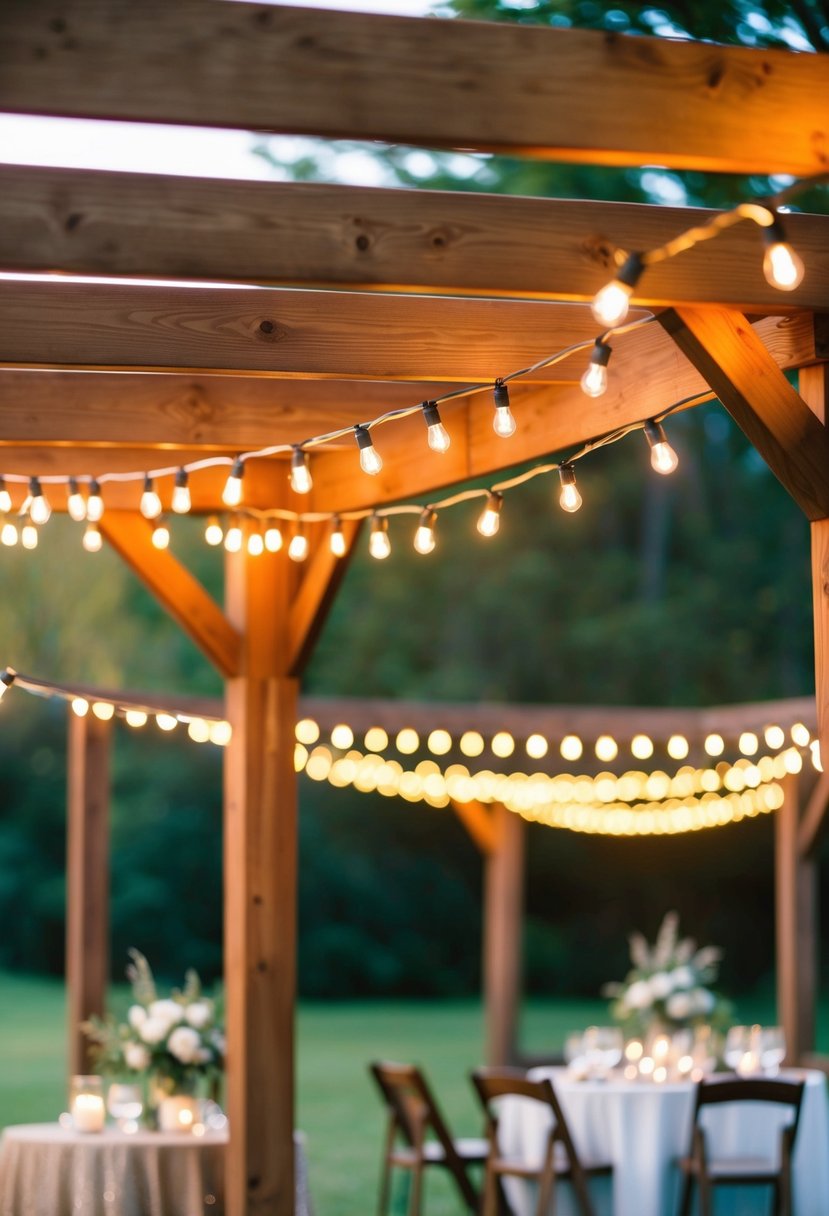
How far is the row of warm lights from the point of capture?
727 cm

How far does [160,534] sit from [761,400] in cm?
218

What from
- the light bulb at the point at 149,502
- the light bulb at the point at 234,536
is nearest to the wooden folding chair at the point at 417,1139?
the light bulb at the point at 234,536

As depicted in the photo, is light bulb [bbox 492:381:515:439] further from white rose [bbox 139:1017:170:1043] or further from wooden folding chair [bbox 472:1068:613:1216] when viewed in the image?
wooden folding chair [bbox 472:1068:613:1216]

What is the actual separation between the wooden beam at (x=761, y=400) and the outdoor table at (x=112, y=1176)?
3.15 meters

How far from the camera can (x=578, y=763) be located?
8664 millimetres

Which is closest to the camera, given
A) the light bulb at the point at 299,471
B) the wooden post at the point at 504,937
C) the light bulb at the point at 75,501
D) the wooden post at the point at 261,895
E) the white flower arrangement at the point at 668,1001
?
the light bulb at the point at 299,471

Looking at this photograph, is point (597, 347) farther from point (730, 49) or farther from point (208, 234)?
point (208, 234)

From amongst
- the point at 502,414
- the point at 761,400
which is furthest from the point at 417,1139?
the point at 761,400

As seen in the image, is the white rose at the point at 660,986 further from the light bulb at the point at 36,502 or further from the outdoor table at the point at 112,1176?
the light bulb at the point at 36,502

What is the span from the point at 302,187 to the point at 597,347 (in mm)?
669

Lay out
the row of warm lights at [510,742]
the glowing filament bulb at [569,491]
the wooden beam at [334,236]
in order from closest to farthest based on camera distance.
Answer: the wooden beam at [334,236]
the glowing filament bulb at [569,491]
the row of warm lights at [510,742]

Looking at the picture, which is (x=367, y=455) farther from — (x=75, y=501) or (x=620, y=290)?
(x=620, y=290)

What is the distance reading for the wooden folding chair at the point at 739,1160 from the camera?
19.6 ft

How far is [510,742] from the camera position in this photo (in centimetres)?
805
